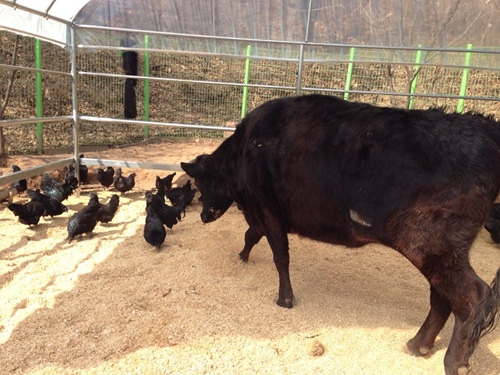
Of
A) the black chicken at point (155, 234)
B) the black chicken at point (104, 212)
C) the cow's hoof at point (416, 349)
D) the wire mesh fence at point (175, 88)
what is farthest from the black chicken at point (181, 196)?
the cow's hoof at point (416, 349)

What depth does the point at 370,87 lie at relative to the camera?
1059cm

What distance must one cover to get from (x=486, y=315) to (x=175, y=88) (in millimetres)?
11054

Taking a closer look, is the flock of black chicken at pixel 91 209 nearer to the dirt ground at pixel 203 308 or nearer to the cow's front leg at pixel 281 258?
the dirt ground at pixel 203 308

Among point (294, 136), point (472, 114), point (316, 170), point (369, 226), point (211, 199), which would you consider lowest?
point (211, 199)

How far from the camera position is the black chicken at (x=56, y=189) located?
5.89 meters

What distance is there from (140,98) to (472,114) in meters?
10.2

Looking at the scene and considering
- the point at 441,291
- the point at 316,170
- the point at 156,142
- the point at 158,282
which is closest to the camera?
the point at 441,291

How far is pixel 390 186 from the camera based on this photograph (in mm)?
2666

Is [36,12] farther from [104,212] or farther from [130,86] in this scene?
[130,86]

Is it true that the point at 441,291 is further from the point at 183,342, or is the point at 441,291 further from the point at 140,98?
the point at 140,98

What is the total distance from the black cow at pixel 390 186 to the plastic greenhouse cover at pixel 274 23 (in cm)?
270

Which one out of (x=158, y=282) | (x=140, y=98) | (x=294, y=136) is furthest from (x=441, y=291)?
(x=140, y=98)

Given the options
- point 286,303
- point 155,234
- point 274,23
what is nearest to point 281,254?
point 286,303

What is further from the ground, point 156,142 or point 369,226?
point 369,226
